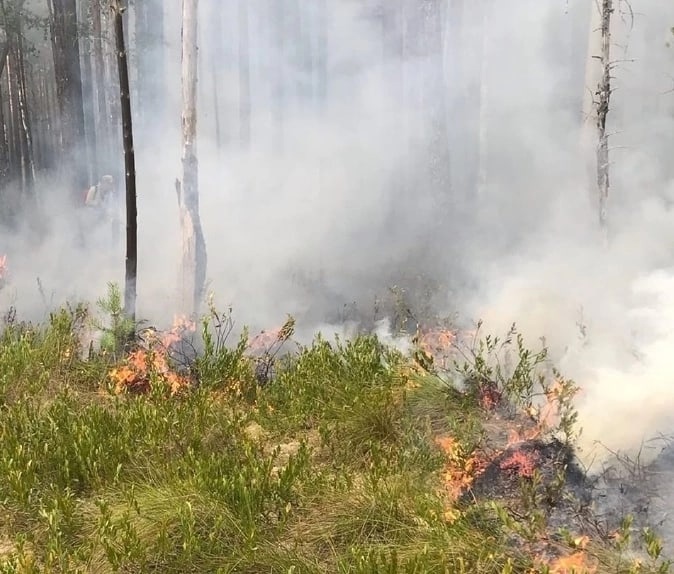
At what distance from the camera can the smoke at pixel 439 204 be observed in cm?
532

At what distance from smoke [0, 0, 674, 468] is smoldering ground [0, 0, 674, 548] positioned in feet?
0.10

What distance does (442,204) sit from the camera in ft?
30.9

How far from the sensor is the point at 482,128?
43.0 feet

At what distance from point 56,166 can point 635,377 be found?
11720 mm

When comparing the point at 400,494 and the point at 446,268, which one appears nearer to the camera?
the point at 400,494

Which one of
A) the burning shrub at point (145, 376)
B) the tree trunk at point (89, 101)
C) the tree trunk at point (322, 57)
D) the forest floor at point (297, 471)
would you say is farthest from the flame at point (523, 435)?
the tree trunk at point (89, 101)

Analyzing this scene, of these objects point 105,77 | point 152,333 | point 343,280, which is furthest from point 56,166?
point 152,333

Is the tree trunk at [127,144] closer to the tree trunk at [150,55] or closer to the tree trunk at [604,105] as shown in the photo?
the tree trunk at [604,105]

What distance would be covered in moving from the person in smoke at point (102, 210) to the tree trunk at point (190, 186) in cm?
319

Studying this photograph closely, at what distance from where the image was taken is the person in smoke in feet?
32.8

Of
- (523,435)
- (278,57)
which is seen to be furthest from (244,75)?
(523,435)

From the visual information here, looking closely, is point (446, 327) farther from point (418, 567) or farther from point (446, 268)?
point (418, 567)

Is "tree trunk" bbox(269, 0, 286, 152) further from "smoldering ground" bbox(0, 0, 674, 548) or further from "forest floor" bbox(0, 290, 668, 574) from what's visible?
"forest floor" bbox(0, 290, 668, 574)

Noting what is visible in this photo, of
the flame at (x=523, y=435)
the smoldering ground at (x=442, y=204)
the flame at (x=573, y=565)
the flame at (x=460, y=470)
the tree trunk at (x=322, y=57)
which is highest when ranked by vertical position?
the tree trunk at (x=322, y=57)
